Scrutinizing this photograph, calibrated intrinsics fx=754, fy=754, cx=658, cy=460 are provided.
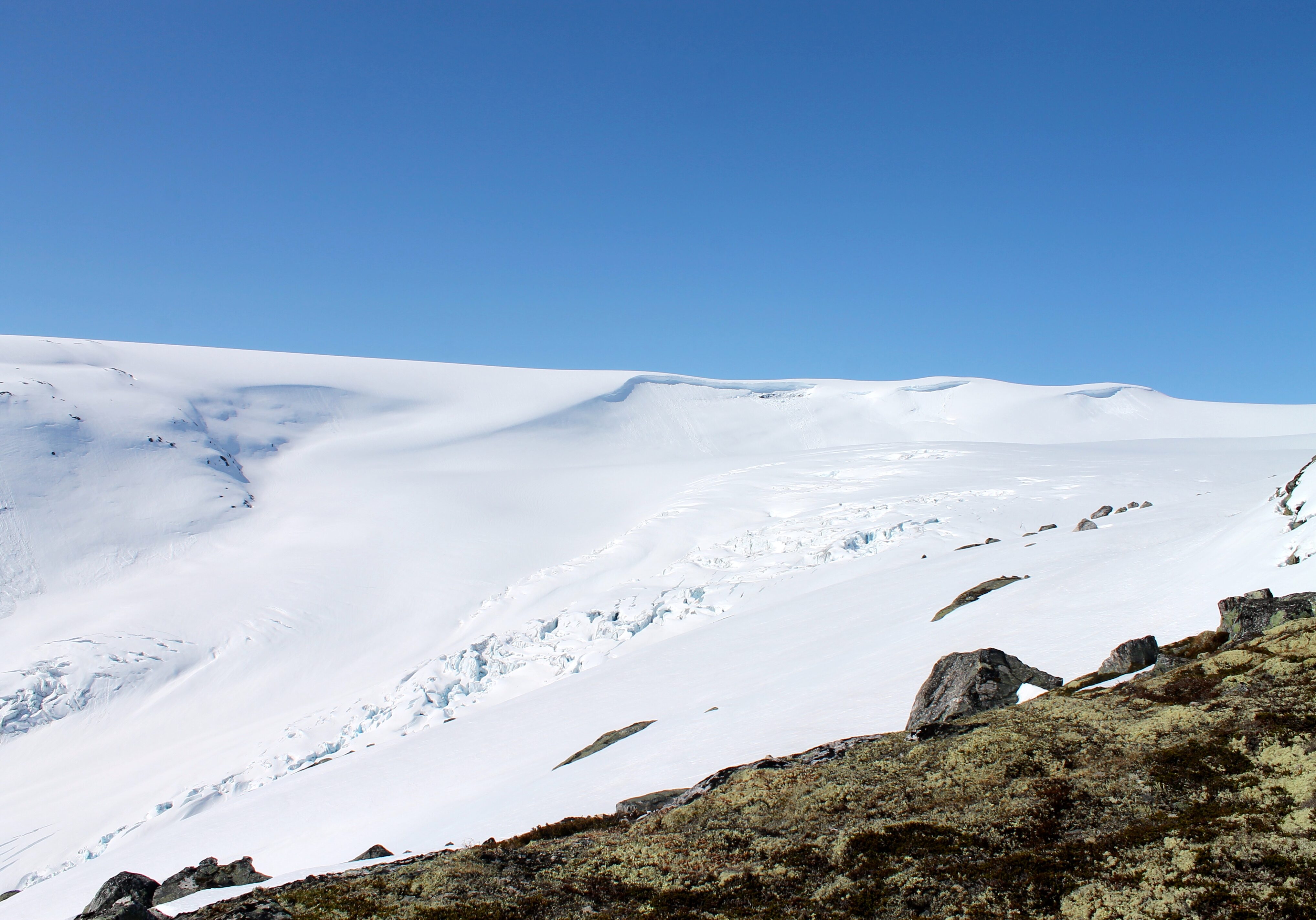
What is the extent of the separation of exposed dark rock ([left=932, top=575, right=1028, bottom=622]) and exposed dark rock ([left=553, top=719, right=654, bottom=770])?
888 cm

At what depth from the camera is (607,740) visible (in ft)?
60.7

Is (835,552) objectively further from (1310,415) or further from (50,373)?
(1310,415)

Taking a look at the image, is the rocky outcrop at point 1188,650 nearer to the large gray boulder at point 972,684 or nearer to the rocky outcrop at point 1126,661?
→ the rocky outcrop at point 1126,661

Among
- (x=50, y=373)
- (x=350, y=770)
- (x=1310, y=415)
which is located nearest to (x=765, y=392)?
(x=1310, y=415)

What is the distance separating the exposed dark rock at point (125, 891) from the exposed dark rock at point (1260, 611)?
17.7 m

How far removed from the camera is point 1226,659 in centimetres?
997

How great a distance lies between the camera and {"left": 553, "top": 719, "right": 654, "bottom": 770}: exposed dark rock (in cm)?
1795

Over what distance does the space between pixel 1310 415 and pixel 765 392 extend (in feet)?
237

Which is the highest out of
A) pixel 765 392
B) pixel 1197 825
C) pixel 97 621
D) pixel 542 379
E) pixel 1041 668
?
pixel 542 379

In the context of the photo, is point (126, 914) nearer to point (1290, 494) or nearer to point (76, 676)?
point (1290, 494)

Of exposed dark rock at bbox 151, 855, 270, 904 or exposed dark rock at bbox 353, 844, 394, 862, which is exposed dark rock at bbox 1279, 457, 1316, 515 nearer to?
exposed dark rock at bbox 353, 844, 394, 862

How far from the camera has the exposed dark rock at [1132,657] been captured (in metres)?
12.4

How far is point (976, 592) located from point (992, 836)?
16.6m

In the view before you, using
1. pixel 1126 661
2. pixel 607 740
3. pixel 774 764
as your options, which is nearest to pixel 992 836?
pixel 774 764
